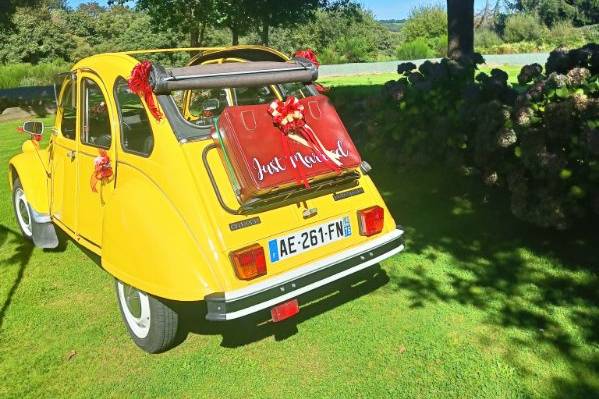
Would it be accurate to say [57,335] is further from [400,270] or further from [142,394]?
[400,270]

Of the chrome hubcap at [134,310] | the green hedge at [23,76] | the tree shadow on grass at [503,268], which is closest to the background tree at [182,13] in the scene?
the green hedge at [23,76]

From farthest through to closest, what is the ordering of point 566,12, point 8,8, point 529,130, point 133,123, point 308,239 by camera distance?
point 566,12
point 8,8
point 529,130
point 133,123
point 308,239

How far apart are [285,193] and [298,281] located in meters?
0.60

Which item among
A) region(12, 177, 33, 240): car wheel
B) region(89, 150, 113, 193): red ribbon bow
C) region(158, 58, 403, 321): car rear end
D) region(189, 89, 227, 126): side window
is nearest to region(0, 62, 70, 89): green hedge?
region(12, 177, 33, 240): car wheel

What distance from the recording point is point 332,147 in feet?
12.8

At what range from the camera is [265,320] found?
456cm

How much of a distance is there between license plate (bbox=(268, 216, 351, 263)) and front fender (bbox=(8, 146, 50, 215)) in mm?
2990

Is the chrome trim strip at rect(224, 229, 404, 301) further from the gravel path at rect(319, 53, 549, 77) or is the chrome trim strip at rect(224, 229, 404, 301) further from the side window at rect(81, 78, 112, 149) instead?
the gravel path at rect(319, 53, 549, 77)

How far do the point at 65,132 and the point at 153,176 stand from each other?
1899mm

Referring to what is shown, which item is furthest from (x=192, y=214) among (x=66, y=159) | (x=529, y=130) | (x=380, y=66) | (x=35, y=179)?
(x=380, y=66)

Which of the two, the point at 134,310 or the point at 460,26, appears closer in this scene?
the point at 134,310

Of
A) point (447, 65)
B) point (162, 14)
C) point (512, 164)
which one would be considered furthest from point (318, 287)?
point (162, 14)

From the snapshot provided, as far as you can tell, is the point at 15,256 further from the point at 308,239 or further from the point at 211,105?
the point at 308,239

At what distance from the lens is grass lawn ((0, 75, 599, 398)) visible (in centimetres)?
357
